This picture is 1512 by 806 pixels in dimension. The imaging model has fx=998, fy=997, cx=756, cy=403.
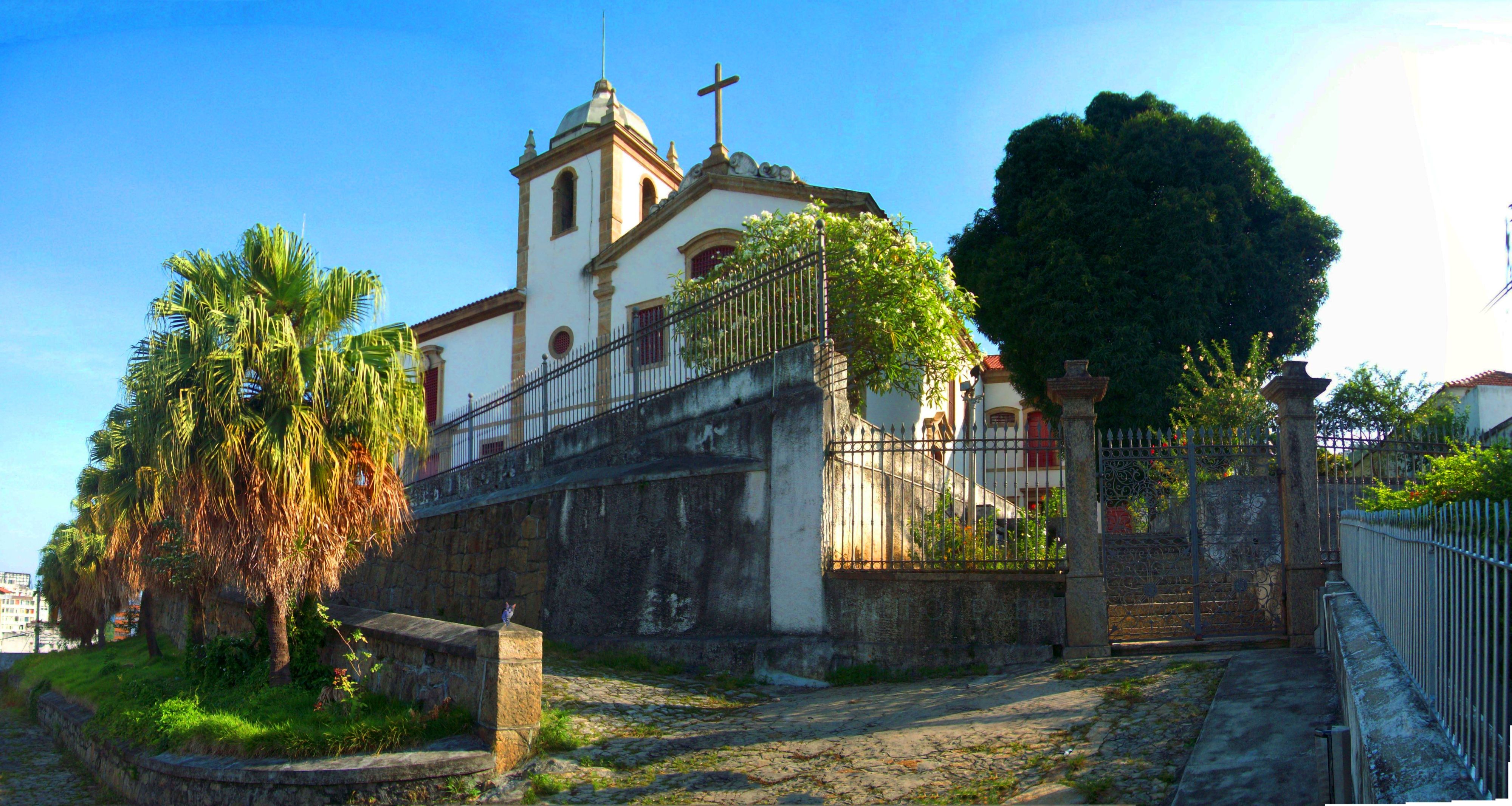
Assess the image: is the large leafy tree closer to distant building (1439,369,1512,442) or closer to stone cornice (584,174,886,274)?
stone cornice (584,174,886,274)

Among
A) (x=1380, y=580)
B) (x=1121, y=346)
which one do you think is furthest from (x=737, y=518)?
(x=1121, y=346)

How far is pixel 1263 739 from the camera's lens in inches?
226

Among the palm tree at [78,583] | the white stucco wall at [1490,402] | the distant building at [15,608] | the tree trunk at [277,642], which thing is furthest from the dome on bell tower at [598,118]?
the distant building at [15,608]

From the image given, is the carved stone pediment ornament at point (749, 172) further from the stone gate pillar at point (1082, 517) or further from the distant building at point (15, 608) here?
the distant building at point (15, 608)

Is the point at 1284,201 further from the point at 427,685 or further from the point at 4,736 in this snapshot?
the point at 4,736

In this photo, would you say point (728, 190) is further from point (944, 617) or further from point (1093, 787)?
point (1093, 787)

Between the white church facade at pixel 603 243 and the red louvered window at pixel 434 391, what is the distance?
47mm

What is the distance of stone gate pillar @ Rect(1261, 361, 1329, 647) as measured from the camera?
8.89 meters

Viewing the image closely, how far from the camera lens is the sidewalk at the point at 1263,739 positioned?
502 cm

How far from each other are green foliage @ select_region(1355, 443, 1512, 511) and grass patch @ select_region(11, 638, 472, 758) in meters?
6.33

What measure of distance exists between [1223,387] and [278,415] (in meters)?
15.3

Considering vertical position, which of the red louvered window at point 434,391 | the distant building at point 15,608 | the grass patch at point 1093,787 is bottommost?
the distant building at point 15,608

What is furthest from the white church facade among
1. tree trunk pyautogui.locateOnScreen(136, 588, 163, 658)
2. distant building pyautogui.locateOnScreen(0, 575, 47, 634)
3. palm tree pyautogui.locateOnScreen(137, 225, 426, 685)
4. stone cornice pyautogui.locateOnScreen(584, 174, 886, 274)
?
distant building pyautogui.locateOnScreen(0, 575, 47, 634)

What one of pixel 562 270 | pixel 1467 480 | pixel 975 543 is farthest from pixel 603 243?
pixel 1467 480
